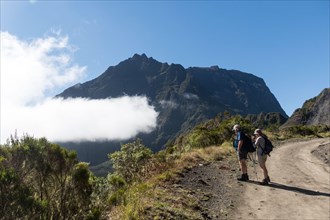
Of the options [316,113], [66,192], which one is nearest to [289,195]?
[66,192]

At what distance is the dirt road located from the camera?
1012 centimetres

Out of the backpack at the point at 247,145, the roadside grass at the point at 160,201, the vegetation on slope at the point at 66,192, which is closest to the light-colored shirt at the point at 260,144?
the backpack at the point at 247,145

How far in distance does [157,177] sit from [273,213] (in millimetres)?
4536

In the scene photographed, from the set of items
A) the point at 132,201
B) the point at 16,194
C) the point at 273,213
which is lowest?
the point at 273,213

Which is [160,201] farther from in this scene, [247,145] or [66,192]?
[247,145]

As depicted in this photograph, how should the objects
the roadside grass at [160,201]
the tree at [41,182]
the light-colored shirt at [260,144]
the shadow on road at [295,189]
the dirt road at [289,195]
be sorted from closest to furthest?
the tree at [41,182]
the roadside grass at [160,201]
the dirt road at [289,195]
the shadow on road at [295,189]
the light-colored shirt at [260,144]

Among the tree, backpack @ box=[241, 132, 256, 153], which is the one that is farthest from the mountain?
the tree

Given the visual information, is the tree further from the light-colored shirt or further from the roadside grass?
the light-colored shirt

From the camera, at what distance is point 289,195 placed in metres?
12.1

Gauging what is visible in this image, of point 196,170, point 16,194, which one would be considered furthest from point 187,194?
point 16,194

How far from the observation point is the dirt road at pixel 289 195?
10.1 metres

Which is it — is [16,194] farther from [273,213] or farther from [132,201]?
[273,213]

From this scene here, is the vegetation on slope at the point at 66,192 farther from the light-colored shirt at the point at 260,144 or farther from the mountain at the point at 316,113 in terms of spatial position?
the mountain at the point at 316,113

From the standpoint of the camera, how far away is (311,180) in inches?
583
